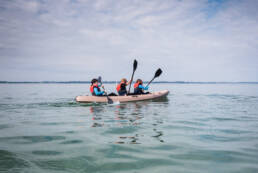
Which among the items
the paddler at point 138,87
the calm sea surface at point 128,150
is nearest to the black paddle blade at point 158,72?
the paddler at point 138,87

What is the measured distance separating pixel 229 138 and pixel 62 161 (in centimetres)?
412

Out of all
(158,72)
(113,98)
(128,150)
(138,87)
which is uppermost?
(158,72)

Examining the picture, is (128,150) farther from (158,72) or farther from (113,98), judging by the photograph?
(158,72)

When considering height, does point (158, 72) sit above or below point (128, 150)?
above

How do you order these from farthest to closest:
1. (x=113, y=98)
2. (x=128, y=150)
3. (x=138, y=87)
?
(x=138, y=87) < (x=113, y=98) < (x=128, y=150)

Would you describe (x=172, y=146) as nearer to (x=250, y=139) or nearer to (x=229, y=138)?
(x=229, y=138)

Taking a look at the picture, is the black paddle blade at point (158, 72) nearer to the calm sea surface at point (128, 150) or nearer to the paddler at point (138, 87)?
the paddler at point (138, 87)

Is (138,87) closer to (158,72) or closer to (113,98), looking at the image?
(113,98)

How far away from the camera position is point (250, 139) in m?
5.26

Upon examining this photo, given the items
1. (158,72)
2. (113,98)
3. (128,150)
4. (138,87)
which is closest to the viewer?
(128,150)

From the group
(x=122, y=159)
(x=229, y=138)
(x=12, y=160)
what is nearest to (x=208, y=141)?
(x=229, y=138)

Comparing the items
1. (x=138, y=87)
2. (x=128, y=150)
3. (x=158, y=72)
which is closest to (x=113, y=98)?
(x=138, y=87)

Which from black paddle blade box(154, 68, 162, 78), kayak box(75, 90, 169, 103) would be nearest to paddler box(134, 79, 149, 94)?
kayak box(75, 90, 169, 103)

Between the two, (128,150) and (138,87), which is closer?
(128,150)
